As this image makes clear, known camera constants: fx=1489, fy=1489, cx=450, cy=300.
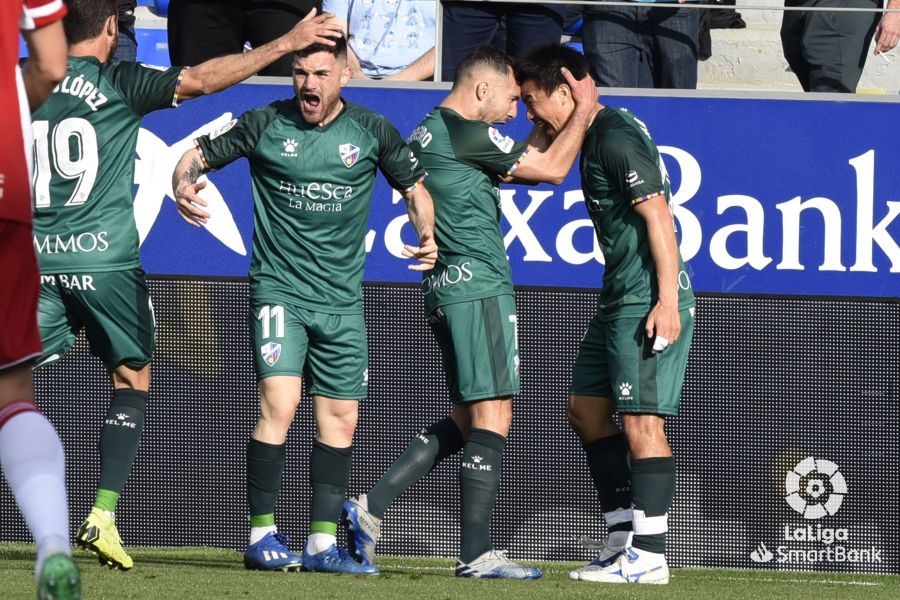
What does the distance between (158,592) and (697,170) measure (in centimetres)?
376

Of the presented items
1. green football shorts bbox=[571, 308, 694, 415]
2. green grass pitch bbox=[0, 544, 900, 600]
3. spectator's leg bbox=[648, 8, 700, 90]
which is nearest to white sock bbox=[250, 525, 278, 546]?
green grass pitch bbox=[0, 544, 900, 600]

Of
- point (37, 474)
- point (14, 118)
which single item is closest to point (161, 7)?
point (14, 118)

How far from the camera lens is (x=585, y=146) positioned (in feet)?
20.0

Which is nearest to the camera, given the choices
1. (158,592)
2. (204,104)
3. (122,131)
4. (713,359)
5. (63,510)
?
(63,510)

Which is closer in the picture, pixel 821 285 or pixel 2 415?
pixel 2 415

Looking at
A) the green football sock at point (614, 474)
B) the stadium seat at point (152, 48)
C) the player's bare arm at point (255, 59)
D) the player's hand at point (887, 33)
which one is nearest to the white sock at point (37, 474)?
the player's bare arm at point (255, 59)

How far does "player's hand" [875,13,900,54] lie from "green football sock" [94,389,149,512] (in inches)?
176

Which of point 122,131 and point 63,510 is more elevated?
point 122,131

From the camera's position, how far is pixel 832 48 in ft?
26.3

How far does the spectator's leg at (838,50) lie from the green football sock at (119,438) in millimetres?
4133

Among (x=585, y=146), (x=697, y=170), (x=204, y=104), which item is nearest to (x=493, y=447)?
(x=585, y=146)

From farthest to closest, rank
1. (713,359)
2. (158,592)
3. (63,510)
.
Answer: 1. (713,359)
2. (158,592)
3. (63,510)

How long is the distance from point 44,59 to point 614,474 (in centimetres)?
330

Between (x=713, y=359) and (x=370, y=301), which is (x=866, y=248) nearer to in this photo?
(x=713, y=359)
